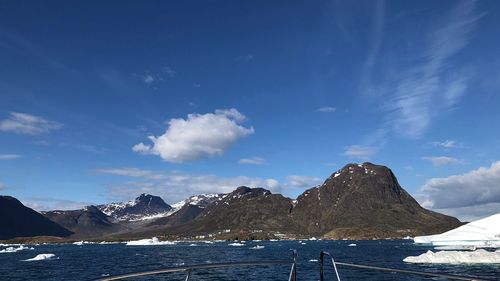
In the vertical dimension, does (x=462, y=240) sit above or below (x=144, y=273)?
above

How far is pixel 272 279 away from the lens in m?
52.5

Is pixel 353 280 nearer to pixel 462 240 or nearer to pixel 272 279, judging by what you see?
pixel 272 279

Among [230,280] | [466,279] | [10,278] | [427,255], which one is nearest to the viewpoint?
[466,279]

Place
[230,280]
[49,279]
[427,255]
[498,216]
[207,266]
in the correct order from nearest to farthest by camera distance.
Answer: [207,266] < [230,280] < [49,279] < [427,255] < [498,216]

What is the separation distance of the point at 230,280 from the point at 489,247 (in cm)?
11279

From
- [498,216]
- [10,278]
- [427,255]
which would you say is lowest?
[10,278]

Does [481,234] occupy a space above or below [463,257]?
above

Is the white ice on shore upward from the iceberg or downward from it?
downward

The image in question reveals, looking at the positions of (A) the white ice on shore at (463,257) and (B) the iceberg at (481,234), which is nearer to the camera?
(A) the white ice on shore at (463,257)

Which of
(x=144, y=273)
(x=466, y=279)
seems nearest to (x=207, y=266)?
(x=144, y=273)

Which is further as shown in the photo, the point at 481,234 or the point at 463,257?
the point at 481,234

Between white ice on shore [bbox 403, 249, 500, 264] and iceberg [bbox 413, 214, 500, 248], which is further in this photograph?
iceberg [bbox 413, 214, 500, 248]

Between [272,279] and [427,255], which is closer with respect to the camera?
[272,279]

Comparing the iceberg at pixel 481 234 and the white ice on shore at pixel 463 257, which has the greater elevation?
the iceberg at pixel 481 234
